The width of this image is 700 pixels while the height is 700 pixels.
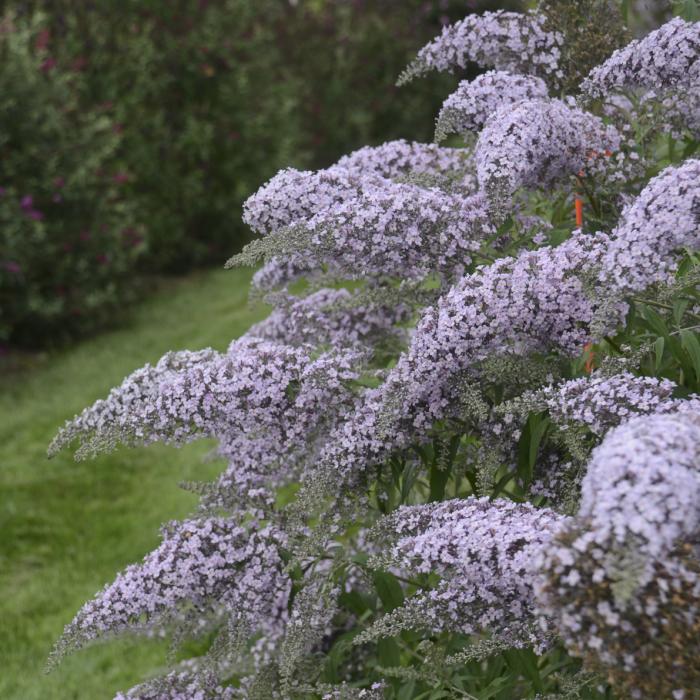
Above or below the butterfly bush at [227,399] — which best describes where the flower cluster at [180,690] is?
below

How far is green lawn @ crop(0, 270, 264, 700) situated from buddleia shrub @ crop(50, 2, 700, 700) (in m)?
1.11

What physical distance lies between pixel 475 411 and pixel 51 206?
8455 millimetres

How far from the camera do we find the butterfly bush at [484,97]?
2.81 meters

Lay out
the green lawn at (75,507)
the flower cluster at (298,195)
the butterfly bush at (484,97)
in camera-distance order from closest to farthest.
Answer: the flower cluster at (298,195), the butterfly bush at (484,97), the green lawn at (75,507)

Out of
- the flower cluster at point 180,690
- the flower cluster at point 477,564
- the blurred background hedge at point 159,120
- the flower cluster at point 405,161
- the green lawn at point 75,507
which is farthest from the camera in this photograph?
the blurred background hedge at point 159,120

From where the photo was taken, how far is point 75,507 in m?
6.48

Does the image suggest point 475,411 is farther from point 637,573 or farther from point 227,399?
point 637,573

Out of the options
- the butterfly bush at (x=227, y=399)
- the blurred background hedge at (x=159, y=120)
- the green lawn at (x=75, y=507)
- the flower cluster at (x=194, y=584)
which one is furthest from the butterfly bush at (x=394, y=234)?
the blurred background hedge at (x=159, y=120)

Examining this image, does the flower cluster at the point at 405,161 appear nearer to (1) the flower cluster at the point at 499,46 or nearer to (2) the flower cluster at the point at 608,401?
(1) the flower cluster at the point at 499,46

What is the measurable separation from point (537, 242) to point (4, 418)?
21.1 feet

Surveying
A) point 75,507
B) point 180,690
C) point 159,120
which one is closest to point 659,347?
point 180,690

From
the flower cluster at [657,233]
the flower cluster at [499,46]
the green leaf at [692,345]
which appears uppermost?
the flower cluster at [499,46]

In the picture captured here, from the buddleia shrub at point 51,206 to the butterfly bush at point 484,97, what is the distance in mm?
6953

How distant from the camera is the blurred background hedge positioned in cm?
964
